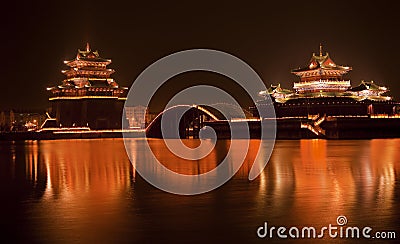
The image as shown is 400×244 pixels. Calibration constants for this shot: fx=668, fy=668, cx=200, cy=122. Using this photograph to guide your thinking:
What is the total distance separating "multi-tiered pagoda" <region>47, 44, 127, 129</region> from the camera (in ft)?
254

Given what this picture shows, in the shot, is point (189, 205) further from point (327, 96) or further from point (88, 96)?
point (88, 96)

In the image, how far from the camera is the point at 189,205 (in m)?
13.6

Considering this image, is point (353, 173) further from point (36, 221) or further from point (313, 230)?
point (36, 221)

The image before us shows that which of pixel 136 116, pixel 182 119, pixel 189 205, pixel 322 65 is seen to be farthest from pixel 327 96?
pixel 189 205

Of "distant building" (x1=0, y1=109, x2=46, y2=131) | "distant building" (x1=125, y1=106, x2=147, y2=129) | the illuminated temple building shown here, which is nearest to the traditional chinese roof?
the illuminated temple building

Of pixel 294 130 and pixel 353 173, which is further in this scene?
pixel 294 130

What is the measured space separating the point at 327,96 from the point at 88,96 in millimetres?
28763

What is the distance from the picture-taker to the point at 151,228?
1116cm

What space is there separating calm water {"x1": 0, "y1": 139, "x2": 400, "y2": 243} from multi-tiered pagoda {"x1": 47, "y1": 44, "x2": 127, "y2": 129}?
185ft

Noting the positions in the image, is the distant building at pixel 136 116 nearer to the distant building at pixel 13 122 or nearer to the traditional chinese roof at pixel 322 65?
the distant building at pixel 13 122

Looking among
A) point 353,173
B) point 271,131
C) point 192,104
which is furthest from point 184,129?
point 353,173

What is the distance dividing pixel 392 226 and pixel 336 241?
1343mm

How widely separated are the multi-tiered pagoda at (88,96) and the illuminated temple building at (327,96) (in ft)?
65.8

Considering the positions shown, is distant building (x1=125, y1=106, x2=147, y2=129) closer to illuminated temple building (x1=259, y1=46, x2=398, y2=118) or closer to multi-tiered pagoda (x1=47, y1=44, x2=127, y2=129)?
multi-tiered pagoda (x1=47, y1=44, x2=127, y2=129)
